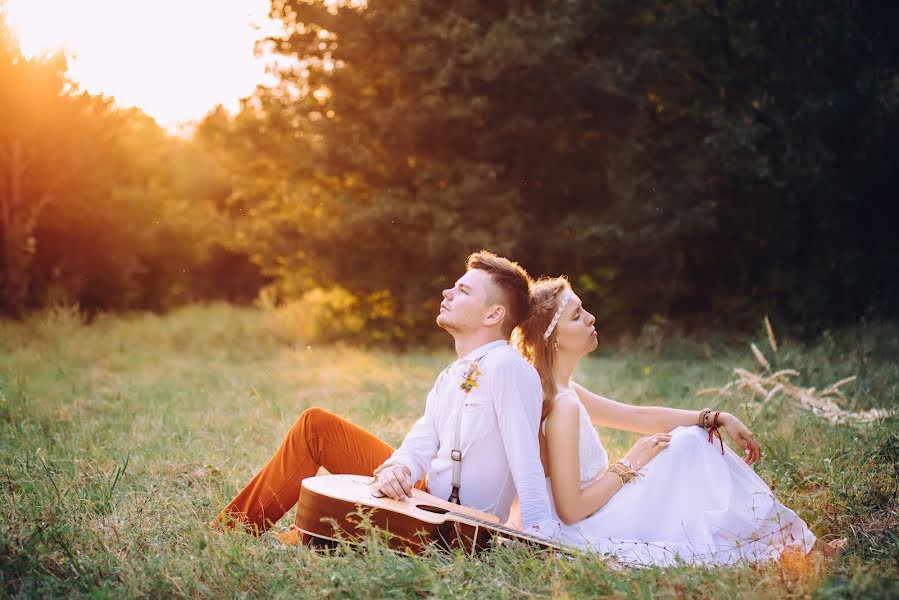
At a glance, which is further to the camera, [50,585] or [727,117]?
[727,117]

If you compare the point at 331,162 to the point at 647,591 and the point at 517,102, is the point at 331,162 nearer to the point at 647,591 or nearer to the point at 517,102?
the point at 517,102

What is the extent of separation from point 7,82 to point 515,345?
11.3 m

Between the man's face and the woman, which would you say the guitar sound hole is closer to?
the woman

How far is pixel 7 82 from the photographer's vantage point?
39.7 ft

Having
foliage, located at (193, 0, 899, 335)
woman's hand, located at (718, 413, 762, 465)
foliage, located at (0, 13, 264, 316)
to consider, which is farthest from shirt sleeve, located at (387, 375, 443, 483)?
foliage, located at (0, 13, 264, 316)

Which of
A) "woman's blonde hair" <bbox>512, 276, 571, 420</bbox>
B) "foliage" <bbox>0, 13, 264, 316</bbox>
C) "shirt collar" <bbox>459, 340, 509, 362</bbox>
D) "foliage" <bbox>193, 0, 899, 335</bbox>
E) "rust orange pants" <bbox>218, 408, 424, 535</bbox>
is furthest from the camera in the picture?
"foliage" <bbox>0, 13, 264, 316</bbox>

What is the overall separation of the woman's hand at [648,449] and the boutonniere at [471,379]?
765mm

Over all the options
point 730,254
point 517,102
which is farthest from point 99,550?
point 730,254

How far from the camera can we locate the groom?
10.9 ft

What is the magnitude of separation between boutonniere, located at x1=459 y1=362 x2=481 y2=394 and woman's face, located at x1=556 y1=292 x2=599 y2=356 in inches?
17.4

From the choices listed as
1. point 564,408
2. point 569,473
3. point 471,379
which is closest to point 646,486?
point 569,473

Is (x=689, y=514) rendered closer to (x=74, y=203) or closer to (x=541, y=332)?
(x=541, y=332)

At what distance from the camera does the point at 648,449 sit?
11.7 ft

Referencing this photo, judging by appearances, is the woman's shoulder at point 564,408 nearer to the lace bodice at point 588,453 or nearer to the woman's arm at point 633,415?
the lace bodice at point 588,453
